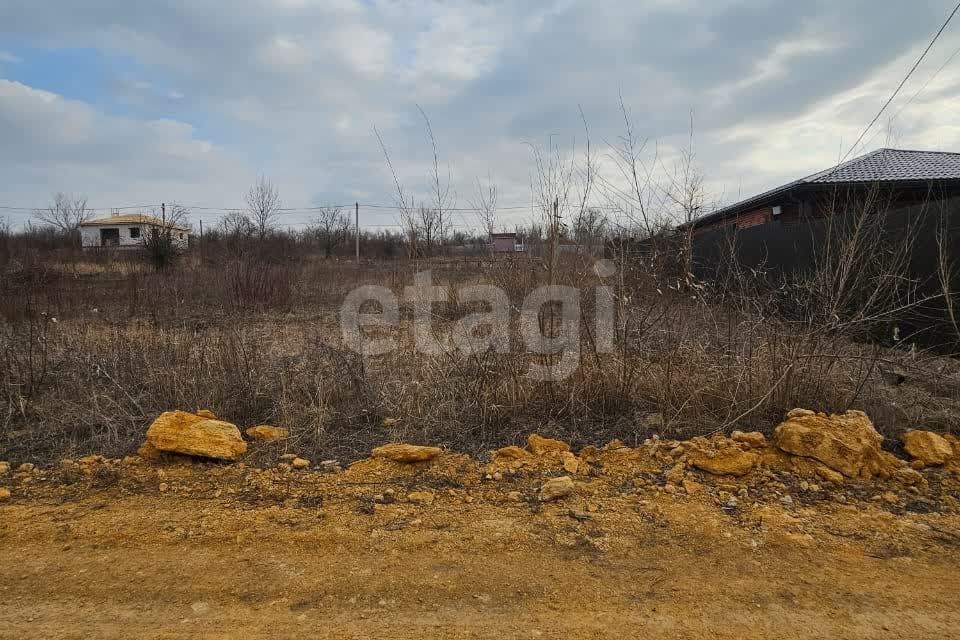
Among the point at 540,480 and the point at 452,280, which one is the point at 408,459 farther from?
the point at 452,280

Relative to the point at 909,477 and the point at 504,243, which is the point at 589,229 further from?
the point at 909,477

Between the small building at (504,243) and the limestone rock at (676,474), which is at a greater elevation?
the small building at (504,243)

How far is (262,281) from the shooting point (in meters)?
11.4

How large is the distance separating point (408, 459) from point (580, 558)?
1.29 metres

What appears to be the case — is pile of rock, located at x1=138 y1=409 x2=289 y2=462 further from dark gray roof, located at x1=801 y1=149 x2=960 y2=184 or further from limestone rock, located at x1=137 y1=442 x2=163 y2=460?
dark gray roof, located at x1=801 y1=149 x2=960 y2=184

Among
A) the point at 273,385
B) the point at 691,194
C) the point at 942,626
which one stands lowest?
the point at 942,626

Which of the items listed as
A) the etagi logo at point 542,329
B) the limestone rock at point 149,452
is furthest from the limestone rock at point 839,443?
the limestone rock at point 149,452

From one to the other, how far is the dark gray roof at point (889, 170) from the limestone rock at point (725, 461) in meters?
8.28

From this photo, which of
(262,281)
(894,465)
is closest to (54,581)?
(894,465)

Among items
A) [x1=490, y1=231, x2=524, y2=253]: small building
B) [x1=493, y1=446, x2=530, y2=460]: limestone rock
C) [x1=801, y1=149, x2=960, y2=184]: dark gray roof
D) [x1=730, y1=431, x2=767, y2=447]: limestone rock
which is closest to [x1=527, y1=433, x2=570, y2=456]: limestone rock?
[x1=493, y1=446, x2=530, y2=460]: limestone rock

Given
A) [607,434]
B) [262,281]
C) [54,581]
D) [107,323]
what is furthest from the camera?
[262,281]

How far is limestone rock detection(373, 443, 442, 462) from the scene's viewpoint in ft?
10.4

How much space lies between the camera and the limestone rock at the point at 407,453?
10.4 feet

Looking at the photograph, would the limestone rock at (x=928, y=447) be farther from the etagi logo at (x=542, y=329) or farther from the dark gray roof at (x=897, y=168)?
the dark gray roof at (x=897, y=168)
